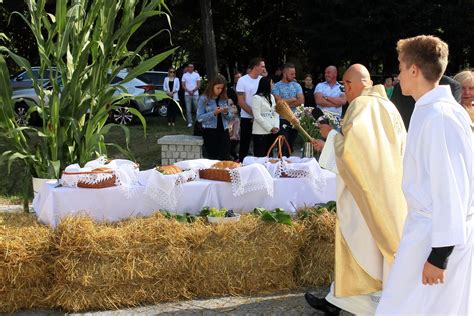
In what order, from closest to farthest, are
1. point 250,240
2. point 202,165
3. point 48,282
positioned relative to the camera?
1. point 48,282
2. point 250,240
3. point 202,165

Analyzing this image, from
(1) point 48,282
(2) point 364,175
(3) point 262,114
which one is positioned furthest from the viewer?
(3) point 262,114

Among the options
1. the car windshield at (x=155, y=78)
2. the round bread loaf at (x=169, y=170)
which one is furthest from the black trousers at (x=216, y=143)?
the car windshield at (x=155, y=78)

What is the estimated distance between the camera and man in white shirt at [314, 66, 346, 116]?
9.42 metres

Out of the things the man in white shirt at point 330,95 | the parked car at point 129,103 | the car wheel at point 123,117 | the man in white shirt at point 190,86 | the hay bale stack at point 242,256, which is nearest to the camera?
the hay bale stack at point 242,256

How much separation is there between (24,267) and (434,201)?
313 cm

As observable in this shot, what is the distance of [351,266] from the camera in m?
4.24

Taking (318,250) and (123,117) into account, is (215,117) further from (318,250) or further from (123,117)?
(123,117)

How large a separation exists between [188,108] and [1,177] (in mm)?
5473

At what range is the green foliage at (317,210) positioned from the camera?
208 inches

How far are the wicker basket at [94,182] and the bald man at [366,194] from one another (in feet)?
6.22

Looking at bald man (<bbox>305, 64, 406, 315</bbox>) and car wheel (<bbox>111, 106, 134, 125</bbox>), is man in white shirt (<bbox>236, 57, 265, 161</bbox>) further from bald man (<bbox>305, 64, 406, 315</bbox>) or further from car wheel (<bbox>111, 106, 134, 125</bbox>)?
car wheel (<bbox>111, 106, 134, 125</bbox>)

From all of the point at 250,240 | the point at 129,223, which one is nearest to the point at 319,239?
the point at 250,240

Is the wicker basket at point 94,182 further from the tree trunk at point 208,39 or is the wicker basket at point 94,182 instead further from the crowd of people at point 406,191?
the tree trunk at point 208,39

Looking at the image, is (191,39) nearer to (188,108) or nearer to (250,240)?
(188,108)
